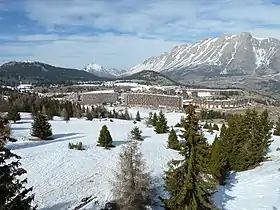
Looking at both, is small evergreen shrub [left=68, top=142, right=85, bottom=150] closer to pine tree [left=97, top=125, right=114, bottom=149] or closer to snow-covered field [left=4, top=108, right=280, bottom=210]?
snow-covered field [left=4, top=108, right=280, bottom=210]

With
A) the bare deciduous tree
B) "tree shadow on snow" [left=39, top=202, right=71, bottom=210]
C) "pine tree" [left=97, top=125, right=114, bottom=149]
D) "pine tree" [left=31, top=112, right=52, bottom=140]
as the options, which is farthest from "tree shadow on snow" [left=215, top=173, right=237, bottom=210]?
"pine tree" [left=31, top=112, right=52, bottom=140]

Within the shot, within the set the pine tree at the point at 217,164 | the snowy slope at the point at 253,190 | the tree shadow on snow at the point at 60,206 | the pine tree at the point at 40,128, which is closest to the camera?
the tree shadow on snow at the point at 60,206

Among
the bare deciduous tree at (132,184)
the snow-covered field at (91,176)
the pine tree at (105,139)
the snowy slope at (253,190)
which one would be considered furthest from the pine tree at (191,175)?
the pine tree at (105,139)

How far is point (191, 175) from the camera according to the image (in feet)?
57.9

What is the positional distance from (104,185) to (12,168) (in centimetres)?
1483

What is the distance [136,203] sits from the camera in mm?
20672

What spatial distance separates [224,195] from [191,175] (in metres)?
11.4

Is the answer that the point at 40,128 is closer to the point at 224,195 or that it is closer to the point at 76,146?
the point at 76,146

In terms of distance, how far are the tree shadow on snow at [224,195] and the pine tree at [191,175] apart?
23.2 ft

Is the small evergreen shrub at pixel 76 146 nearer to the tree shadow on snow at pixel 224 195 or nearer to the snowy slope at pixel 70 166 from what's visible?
the snowy slope at pixel 70 166

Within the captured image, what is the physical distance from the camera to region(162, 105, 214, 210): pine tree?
17.2 meters

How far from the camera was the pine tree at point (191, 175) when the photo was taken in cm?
1716

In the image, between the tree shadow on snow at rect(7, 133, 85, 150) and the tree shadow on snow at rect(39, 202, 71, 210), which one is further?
the tree shadow on snow at rect(7, 133, 85, 150)

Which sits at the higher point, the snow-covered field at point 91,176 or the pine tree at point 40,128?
the pine tree at point 40,128
